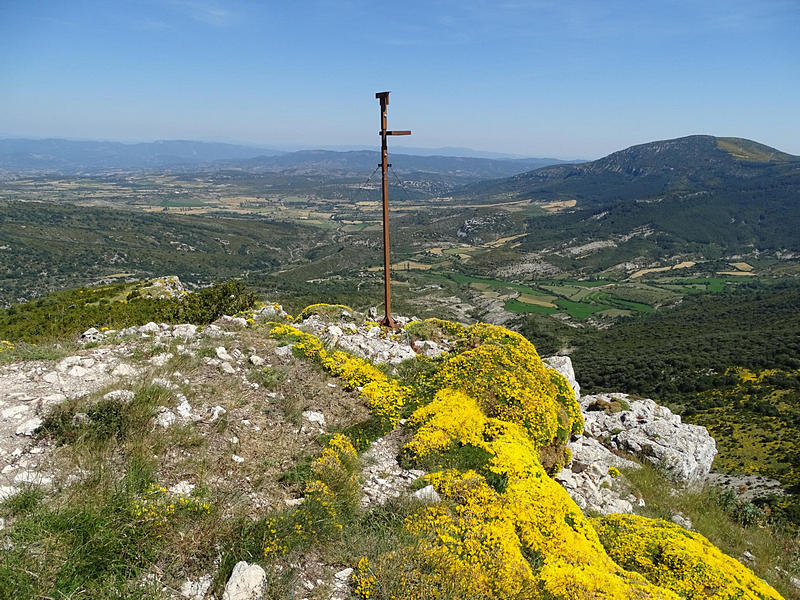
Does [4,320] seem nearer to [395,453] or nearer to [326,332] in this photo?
[326,332]

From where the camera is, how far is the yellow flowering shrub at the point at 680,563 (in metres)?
7.59

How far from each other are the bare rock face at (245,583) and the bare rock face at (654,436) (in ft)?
49.2

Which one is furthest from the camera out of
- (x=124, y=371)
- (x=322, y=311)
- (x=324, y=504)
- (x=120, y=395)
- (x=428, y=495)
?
(x=322, y=311)

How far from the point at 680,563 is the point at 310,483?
23.5 feet

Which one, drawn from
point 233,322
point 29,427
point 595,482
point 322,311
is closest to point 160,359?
point 29,427

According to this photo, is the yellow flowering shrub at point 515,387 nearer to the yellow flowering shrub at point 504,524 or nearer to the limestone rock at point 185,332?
the yellow flowering shrub at point 504,524

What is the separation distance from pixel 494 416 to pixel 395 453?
121 inches

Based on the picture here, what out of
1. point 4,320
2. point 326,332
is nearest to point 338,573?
point 326,332

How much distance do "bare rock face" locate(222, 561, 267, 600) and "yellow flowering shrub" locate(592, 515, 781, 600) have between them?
270 inches

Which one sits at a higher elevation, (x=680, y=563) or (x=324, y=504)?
(x=324, y=504)

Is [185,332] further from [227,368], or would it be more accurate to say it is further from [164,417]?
[164,417]

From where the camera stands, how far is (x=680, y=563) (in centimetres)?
796

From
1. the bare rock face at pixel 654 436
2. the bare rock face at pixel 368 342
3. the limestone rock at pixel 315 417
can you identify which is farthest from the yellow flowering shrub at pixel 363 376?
the bare rock face at pixel 654 436

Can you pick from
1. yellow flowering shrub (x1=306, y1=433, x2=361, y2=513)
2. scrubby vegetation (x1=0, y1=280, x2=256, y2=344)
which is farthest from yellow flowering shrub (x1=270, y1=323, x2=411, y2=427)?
scrubby vegetation (x1=0, y1=280, x2=256, y2=344)
